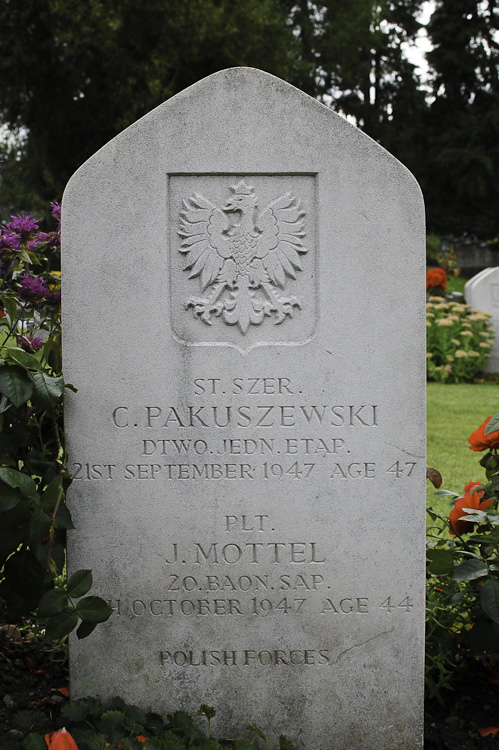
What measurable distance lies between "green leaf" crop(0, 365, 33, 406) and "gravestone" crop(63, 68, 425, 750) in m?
0.30

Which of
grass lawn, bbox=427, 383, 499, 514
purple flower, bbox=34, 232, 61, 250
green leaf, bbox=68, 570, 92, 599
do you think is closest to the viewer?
green leaf, bbox=68, 570, 92, 599

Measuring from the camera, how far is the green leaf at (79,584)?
2.27 m

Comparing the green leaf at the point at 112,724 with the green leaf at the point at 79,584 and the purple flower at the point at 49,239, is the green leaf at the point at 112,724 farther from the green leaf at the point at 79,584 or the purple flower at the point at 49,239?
the purple flower at the point at 49,239

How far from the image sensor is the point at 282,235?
2.59m

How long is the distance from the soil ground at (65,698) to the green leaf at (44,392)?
3.47 feet

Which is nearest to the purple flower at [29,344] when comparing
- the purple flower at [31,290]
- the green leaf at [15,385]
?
the purple flower at [31,290]

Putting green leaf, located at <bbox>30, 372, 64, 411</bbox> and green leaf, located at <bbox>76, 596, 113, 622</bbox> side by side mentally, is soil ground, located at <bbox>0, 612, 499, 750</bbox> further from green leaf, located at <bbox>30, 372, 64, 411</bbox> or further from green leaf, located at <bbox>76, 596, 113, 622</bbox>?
green leaf, located at <bbox>30, 372, 64, 411</bbox>

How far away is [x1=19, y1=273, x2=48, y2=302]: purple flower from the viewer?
9.23ft

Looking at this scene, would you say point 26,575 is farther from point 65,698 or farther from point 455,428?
point 455,428

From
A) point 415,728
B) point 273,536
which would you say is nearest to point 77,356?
point 273,536

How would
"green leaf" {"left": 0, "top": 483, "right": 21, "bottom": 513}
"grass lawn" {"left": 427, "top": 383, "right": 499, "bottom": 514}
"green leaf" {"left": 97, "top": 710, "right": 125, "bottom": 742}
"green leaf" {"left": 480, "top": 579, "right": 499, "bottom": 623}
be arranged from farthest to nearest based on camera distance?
"grass lawn" {"left": 427, "top": 383, "right": 499, "bottom": 514}, "green leaf" {"left": 480, "top": 579, "right": 499, "bottom": 623}, "green leaf" {"left": 97, "top": 710, "right": 125, "bottom": 742}, "green leaf" {"left": 0, "top": 483, "right": 21, "bottom": 513}

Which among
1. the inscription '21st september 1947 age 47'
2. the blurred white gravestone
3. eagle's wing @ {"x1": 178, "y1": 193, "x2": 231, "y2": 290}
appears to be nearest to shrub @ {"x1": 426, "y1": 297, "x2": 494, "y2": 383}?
the blurred white gravestone

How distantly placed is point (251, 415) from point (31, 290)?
94cm

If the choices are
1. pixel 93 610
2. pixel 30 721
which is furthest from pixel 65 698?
pixel 93 610
